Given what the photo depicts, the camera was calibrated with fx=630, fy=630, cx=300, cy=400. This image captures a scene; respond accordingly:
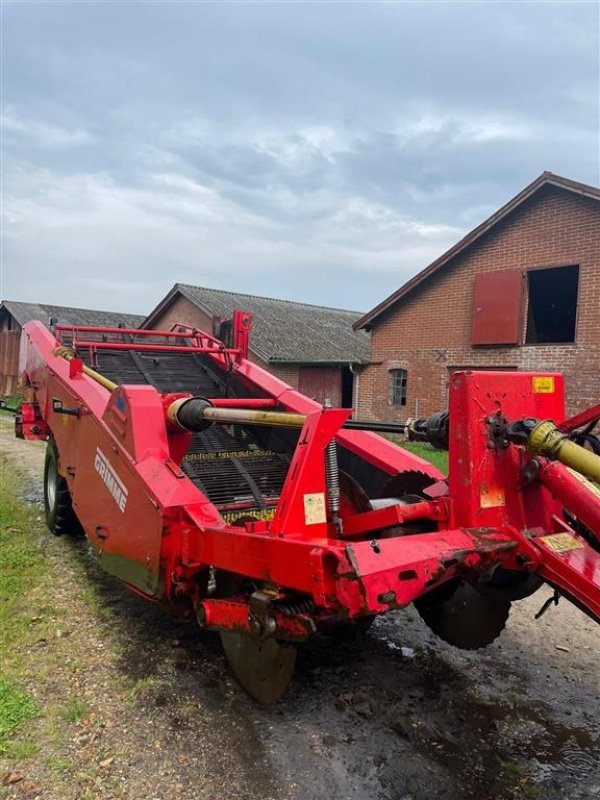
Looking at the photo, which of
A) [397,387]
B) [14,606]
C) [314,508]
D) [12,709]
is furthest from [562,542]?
[397,387]

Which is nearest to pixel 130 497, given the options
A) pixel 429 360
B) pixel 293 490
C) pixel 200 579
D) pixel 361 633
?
pixel 200 579

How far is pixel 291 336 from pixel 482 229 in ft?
29.0

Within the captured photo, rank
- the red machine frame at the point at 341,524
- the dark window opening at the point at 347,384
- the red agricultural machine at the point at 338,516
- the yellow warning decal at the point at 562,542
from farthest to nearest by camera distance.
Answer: the dark window opening at the point at 347,384 < the yellow warning decal at the point at 562,542 < the red agricultural machine at the point at 338,516 < the red machine frame at the point at 341,524

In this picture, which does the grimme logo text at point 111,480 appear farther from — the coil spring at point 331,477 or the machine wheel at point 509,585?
the machine wheel at point 509,585

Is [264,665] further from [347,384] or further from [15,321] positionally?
[15,321]

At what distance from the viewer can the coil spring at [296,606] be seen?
2.38 m

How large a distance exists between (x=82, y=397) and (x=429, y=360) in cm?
1063

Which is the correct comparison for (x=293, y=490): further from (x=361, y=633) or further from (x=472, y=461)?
(x=361, y=633)

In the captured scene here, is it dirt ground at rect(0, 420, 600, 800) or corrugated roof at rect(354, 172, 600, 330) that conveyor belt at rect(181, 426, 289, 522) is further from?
corrugated roof at rect(354, 172, 600, 330)

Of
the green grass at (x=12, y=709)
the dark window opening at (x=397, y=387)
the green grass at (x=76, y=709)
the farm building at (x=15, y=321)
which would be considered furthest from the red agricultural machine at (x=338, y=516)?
the farm building at (x=15, y=321)

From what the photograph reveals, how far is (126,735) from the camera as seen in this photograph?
8.95 ft

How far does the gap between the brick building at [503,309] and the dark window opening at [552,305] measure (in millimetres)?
24

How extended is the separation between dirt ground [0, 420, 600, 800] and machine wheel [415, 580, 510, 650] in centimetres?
25

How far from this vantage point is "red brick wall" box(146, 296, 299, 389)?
18.3m
